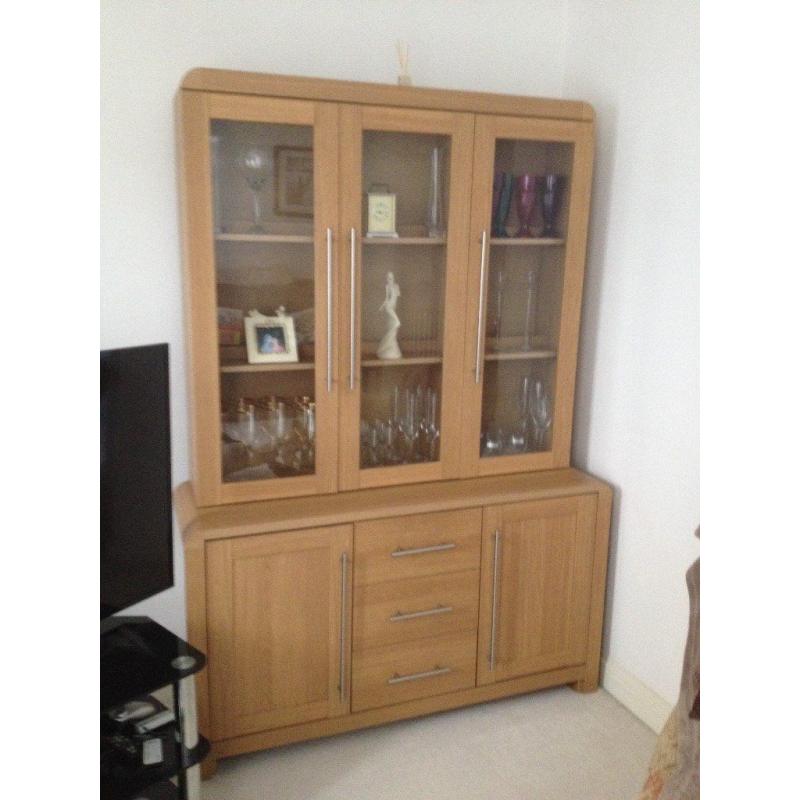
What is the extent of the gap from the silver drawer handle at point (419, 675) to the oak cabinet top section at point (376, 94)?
1728mm

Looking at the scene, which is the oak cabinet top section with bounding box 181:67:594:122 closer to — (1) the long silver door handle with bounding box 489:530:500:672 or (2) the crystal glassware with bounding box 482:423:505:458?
(2) the crystal glassware with bounding box 482:423:505:458

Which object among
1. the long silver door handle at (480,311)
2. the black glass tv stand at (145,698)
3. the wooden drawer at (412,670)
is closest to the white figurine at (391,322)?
the long silver door handle at (480,311)

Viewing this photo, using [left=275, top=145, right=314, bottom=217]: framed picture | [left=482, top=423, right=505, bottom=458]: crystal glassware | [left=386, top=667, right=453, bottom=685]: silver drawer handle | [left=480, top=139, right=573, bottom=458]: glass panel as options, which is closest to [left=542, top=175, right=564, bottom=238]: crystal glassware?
[left=480, top=139, right=573, bottom=458]: glass panel

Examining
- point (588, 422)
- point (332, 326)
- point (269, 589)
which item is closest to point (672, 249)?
point (588, 422)

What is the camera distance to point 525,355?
2.50 m

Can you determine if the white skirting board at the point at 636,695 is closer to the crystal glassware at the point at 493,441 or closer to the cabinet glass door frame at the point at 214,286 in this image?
the crystal glassware at the point at 493,441

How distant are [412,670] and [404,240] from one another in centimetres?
135

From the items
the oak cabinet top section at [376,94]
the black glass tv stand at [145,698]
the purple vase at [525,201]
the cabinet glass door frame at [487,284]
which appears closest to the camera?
the black glass tv stand at [145,698]

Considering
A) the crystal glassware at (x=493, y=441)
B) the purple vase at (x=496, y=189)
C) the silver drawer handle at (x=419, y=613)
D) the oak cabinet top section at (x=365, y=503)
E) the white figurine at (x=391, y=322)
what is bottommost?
the silver drawer handle at (x=419, y=613)

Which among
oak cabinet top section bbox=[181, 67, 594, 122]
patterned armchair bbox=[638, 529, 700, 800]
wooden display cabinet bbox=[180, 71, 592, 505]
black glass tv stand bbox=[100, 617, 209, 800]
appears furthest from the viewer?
wooden display cabinet bbox=[180, 71, 592, 505]

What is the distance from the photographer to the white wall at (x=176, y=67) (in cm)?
219

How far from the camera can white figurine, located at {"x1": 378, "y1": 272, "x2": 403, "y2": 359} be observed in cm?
231
